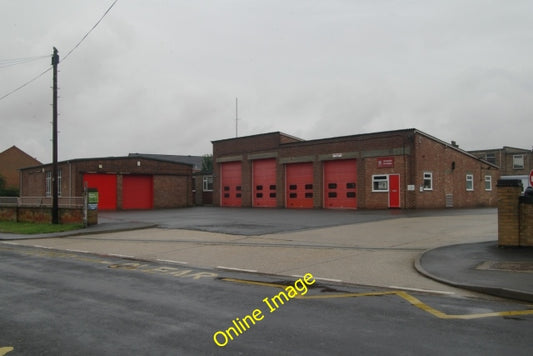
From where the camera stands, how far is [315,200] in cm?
3362

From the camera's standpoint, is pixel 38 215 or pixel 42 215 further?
pixel 38 215

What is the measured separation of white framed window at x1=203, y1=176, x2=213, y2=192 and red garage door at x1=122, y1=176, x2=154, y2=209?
7281 mm

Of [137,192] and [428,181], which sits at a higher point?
[428,181]

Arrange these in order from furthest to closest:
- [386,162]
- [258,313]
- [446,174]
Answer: [446,174] < [386,162] < [258,313]

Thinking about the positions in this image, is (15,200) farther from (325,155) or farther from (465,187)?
(465,187)

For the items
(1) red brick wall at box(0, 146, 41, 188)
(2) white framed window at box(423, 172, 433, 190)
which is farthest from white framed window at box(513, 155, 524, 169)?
(1) red brick wall at box(0, 146, 41, 188)

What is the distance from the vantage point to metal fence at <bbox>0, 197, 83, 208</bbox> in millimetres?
23578

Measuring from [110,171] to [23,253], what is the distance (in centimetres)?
2504

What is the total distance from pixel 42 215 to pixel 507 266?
2442 centimetres

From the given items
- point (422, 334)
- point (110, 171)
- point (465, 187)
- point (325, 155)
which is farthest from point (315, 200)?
point (422, 334)

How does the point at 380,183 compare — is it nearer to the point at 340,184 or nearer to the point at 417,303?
the point at 340,184

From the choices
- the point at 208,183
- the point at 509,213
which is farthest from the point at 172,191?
the point at 509,213

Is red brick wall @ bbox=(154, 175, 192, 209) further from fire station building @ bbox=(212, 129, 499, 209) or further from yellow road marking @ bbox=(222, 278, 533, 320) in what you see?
yellow road marking @ bbox=(222, 278, 533, 320)

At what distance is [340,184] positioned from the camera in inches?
1276
